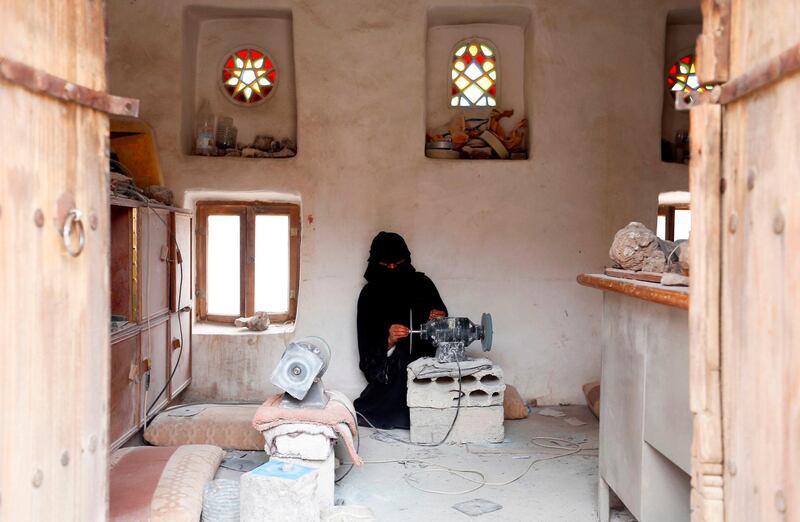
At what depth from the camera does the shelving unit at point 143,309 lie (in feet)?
16.7

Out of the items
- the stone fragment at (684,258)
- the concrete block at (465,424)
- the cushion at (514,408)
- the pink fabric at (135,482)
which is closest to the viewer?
the stone fragment at (684,258)

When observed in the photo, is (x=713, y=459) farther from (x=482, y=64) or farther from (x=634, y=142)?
(x=482, y=64)

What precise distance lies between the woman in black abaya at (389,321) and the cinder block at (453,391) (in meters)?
0.58

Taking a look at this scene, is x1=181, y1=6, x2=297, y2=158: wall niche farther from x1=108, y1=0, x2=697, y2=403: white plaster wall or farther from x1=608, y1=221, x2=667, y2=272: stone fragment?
x1=608, y1=221, x2=667, y2=272: stone fragment

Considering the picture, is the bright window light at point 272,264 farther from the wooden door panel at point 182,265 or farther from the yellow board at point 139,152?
the yellow board at point 139,152

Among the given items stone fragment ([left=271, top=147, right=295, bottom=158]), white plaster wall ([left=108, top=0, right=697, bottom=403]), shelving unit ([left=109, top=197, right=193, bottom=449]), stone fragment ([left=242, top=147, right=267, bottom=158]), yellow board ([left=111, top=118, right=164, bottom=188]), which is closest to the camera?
shelving unit ([left=109, top=197, right=193, bottom=449])

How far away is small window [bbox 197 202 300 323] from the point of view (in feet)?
25.2

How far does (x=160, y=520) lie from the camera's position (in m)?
3.84

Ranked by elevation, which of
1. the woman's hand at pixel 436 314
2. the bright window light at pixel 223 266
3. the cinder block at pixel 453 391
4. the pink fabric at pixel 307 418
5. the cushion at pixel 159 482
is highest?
the bright window light at pixel 223 266

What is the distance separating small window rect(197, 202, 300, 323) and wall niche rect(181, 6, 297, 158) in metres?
0.74

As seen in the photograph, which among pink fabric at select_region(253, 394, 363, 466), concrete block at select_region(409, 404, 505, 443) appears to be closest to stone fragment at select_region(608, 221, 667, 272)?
pink fabric at select_region(253, 394, 363, 466)

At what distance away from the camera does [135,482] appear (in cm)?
412

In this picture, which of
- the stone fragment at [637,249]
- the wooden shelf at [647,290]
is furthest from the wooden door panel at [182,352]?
the stone fragment at [637,249]

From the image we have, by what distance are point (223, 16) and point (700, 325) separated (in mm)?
Answer: 6901
